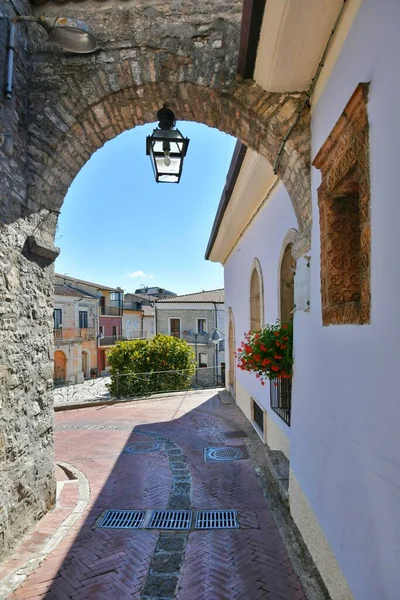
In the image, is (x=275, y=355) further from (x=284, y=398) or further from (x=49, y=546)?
(x=49, y=546)

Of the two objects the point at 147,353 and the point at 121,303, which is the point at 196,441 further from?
the point at 121,303

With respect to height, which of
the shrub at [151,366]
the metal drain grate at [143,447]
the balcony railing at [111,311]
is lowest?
the metal drain grate at [143,447]

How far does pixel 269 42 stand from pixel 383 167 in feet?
5.71

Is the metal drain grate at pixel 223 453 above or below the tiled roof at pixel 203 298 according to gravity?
below

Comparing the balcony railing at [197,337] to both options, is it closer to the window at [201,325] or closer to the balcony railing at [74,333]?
the window at [201,325]

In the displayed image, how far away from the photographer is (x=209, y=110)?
435 cm

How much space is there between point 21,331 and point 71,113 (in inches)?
90.2

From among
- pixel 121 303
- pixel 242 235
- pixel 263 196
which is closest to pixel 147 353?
pixel 242 235

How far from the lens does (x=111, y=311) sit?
37188 mm

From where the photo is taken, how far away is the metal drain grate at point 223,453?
22.0ft

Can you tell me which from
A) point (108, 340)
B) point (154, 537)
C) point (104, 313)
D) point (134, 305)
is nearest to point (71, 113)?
point (154, 537)

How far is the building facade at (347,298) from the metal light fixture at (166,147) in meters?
0.98

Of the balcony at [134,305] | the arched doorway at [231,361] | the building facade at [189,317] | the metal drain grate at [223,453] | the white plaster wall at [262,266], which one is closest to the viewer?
the white plaster wall at [262,266]

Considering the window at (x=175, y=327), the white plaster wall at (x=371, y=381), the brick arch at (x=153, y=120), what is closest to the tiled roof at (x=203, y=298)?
the window at (x=175, y=327)
